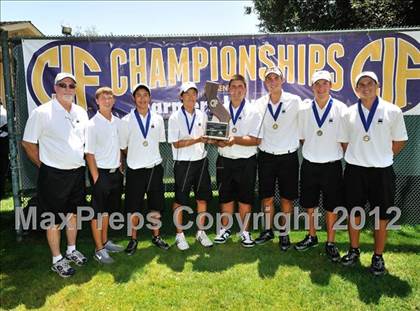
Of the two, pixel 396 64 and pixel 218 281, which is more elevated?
pixel 396 64

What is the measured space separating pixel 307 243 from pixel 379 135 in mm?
1696

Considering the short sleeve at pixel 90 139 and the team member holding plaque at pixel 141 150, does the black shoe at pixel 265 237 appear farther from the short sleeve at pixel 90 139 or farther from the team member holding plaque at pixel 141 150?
the short sleeve at pixel 90 139

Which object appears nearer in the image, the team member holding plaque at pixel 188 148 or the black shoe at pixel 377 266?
the black shoe at pixel 377 266

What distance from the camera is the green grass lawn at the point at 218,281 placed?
4172 millimetres

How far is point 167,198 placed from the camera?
288 inches

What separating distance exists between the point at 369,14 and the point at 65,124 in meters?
12.0

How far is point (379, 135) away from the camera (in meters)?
4.41

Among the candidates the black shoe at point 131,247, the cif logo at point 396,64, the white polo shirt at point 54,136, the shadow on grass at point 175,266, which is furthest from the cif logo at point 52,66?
the cif logo at point 396,64

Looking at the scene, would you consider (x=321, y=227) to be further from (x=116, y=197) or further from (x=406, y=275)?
(x=116, y=197)

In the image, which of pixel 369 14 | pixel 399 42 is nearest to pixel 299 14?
pixel 369 14

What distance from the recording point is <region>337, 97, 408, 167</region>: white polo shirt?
440cm

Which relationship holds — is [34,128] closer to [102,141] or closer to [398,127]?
[102,141]

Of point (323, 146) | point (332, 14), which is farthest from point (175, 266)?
point (332, 14)

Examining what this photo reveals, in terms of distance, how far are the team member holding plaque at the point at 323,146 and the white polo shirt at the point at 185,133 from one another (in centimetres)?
127
